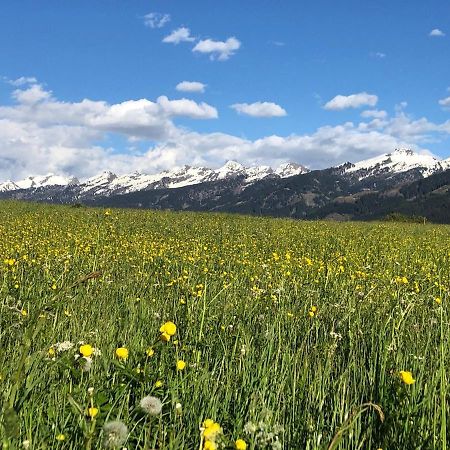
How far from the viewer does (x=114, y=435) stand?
1.82 metres

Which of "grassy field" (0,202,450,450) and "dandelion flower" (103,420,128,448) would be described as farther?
"grassy field" (0,202,450,450)

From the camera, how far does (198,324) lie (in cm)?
432

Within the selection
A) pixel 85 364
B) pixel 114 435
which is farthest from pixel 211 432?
pixel 85 364

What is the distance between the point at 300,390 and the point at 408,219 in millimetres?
46341

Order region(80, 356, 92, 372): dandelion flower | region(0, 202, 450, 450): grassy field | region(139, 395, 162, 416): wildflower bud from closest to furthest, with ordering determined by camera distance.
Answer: region(139, 395, 162, 416): wildflower bud, region(0, 202, 450, 450): grassy field, region(80, 356, 92, 372): dandelion flower

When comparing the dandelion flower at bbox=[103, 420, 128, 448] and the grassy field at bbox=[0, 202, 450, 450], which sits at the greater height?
the dandelion flower at bbox=[103, 420, 128, 448]

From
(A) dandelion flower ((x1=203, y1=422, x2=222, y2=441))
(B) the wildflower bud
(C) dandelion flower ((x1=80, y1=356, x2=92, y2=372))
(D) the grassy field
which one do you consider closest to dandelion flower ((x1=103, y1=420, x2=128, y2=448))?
(D) the grassy field

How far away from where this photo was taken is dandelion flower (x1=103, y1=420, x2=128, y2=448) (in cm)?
179

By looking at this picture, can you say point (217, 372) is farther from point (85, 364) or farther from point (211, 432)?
point (211, 432)

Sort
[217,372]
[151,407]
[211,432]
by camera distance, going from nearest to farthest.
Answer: [211,432] < [151,407] < [217,372]

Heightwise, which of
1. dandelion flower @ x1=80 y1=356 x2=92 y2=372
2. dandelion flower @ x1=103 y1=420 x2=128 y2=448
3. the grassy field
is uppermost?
dandelion flower @ x1=80 y1=356 x2=92 y2=372

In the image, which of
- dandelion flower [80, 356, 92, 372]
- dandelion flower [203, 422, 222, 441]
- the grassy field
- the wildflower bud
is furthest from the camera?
dandelion flower [80, 356, 92, 372]

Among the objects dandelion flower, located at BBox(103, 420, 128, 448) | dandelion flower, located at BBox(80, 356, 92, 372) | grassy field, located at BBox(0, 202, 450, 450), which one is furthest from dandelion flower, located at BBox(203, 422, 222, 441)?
dandelion flower, located at BBox(80, 356, 92, 372)

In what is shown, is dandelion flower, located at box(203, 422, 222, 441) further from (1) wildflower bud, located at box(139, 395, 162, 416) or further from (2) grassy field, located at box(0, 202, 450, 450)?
(1) wildflower bud, located at box(139, 395, 162, 416)
